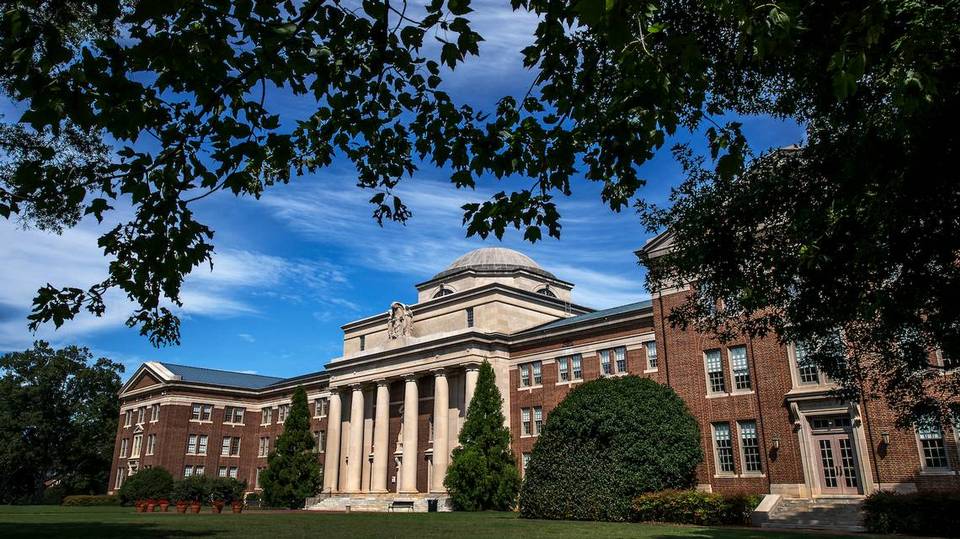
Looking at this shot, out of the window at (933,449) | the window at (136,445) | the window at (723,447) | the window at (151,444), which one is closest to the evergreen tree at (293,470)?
the window at (151,444)

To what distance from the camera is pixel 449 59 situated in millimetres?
8742

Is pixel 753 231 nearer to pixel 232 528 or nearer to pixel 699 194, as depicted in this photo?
pixel 699 194

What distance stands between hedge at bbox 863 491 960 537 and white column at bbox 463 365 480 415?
1064 inches

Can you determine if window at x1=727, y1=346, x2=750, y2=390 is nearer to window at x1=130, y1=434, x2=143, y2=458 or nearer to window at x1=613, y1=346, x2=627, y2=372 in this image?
window at x1=613, y1=346, x2=627, y2=372

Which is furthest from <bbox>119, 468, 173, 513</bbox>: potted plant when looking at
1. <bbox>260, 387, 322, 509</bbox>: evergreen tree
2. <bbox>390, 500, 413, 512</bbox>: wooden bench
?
<bbox>390, 500, 413, 512</bbox>: wooden bench

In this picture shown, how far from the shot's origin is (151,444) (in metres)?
69.7

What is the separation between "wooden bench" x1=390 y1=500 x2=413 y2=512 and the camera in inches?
1813

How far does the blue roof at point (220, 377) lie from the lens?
2889 inches

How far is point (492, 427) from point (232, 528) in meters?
20.3

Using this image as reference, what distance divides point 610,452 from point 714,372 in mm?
7935

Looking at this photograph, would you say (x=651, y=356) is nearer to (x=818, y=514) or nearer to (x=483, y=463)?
(x=483, y=463)

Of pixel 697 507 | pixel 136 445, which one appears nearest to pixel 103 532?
pixel 697 507

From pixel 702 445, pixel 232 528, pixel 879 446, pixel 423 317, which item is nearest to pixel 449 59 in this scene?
pixel 232 528

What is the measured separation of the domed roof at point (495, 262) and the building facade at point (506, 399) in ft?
0.56
